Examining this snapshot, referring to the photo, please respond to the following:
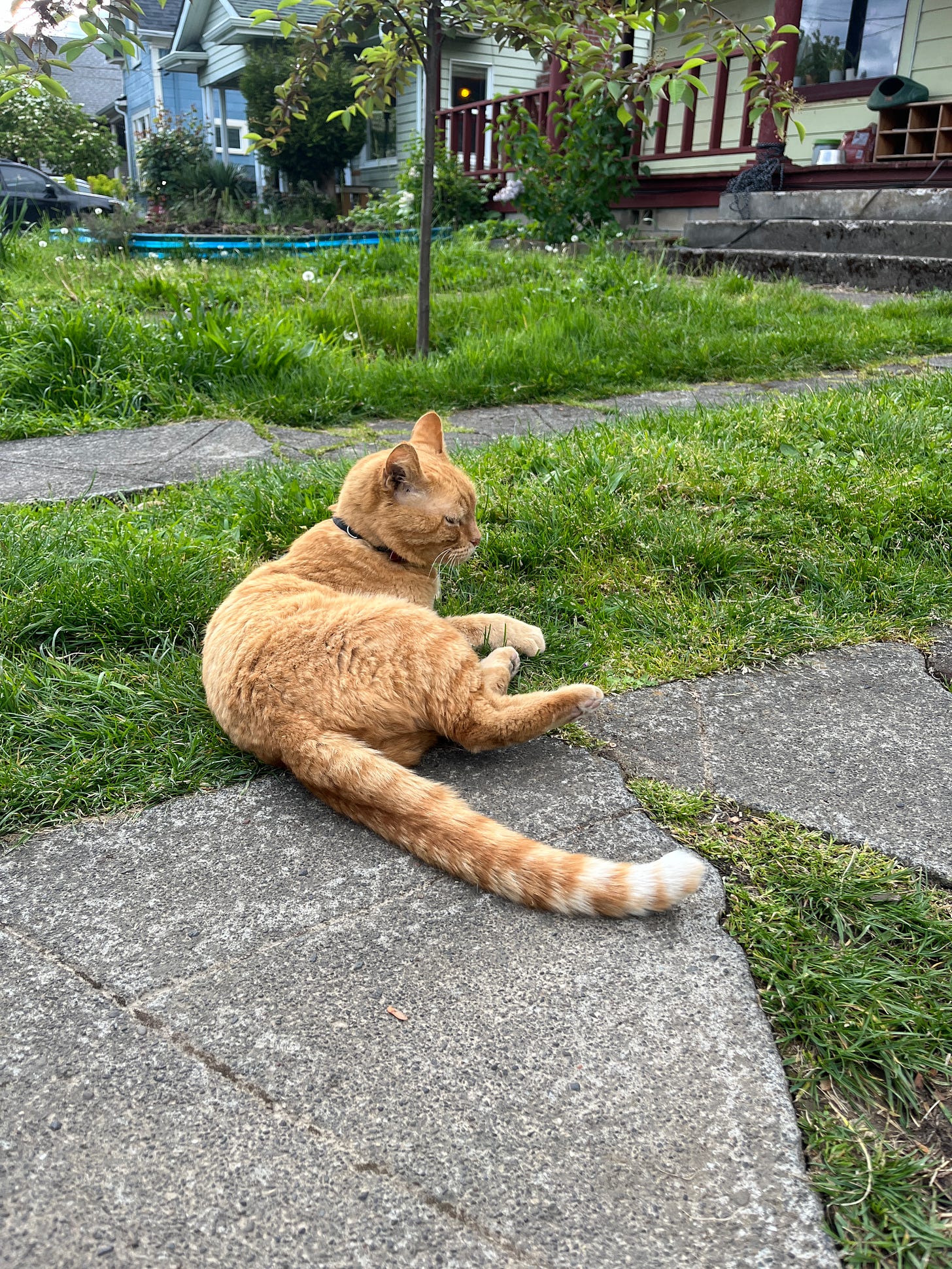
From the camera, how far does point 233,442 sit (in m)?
4.50

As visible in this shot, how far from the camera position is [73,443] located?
14.7ft

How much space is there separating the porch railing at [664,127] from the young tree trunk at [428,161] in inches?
237

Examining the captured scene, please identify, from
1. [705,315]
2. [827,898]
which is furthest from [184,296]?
[827,898]

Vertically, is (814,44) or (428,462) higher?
(814,44)

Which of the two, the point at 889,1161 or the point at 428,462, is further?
the point at 428,462

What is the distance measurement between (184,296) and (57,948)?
5477 millimetres

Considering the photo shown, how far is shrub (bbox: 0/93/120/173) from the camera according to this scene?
2500 centimetres

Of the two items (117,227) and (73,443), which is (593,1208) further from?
(117,227)

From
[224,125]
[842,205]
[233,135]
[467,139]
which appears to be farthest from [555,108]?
[233,135]

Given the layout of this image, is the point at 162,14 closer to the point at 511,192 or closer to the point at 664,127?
the point at 511,192

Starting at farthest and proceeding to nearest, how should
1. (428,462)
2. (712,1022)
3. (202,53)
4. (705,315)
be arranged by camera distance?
(202,53), (705,315), (428,462), (712,1022)

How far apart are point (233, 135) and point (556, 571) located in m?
26.9

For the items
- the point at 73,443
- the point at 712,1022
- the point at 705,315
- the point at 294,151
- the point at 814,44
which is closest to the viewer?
the point at 712,1022

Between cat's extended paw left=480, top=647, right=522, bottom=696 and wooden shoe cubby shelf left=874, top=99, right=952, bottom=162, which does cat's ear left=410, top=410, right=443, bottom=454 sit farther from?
wooden shoe cubby shelf left=874, top=99, right=952, bottom=162
